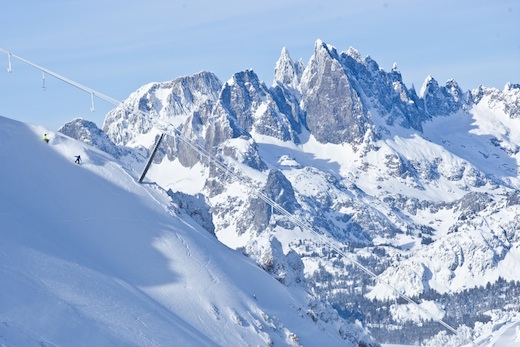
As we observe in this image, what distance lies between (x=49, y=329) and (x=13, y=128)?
4388cm

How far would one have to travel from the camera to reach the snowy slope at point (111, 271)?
71.8 metres

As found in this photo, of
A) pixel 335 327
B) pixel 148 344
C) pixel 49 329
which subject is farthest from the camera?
pixel 335 327

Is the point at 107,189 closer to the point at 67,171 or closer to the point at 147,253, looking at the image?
the point at 67,171

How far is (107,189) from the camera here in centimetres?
10400

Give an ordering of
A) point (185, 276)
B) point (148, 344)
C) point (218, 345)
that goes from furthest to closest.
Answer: point (185, 276) < point (218, 345) < point (148, 344)

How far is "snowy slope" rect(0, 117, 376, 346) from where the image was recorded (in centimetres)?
7175

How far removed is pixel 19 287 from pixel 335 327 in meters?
49.5

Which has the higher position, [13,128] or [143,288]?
[13,128]

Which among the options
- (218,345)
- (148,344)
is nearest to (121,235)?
(218,345)

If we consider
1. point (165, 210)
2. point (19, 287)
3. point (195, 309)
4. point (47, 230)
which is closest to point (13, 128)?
point (165, 210)

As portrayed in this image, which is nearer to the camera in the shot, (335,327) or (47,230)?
(47,230)

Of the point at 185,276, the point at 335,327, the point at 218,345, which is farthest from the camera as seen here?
the point at 335,327

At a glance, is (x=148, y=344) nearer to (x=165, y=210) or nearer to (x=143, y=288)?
(x=143, y=288)

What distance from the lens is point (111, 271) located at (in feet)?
279
